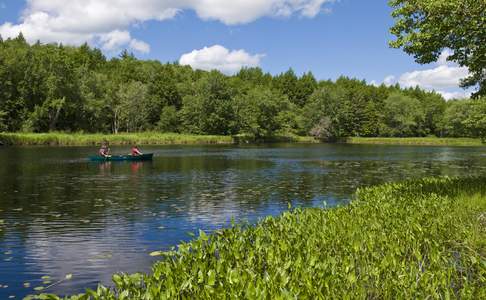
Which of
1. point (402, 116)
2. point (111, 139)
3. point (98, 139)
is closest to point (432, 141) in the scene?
point (402, 116)

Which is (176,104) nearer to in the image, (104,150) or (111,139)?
(111,139)

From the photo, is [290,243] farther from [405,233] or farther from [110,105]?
[110,105]

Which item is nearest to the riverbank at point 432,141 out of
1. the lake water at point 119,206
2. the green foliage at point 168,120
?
the green foliage at point 168,120

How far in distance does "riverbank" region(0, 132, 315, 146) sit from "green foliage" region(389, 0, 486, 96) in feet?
268

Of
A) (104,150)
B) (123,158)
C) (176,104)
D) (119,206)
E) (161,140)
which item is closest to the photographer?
(119,206)

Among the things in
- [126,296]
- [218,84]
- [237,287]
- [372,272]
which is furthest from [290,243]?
[218,84]

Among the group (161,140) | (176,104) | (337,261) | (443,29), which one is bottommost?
(337,261)

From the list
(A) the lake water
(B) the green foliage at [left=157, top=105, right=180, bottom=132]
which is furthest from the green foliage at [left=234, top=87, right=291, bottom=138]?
(A) the lake water

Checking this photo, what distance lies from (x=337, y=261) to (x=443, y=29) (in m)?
13.2

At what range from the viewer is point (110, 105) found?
12912cm

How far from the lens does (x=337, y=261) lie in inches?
400

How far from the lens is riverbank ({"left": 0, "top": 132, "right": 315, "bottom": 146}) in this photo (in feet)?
286

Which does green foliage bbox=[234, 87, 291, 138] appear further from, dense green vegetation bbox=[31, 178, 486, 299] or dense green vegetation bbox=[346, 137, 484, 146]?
dense green vegetation bbox=[31, 178, 486, 299]

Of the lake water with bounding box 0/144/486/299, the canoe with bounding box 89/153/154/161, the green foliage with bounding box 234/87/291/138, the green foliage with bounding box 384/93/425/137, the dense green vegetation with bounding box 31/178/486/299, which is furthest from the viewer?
the green foliage with bounding box 384/93/425/137
